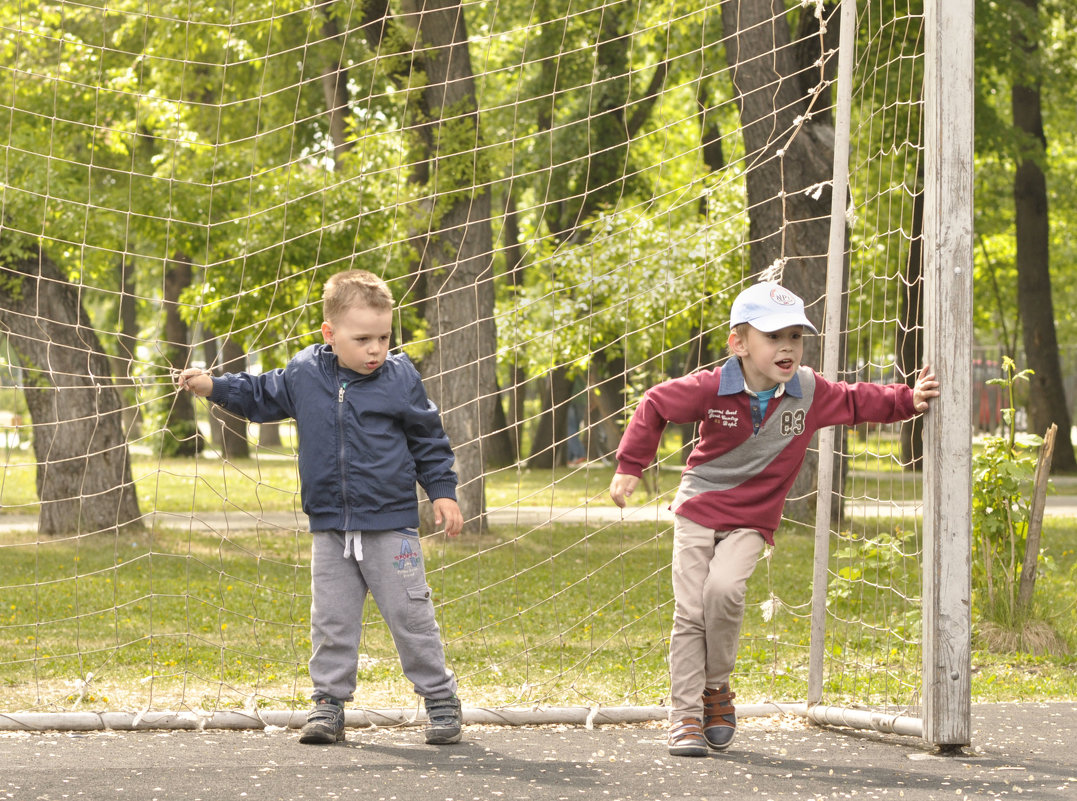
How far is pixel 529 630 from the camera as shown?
24.6 feet

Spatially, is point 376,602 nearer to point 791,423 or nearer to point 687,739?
point 687,739

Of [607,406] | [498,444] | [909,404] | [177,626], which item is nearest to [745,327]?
[909,404]

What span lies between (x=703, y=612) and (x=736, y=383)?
712mm

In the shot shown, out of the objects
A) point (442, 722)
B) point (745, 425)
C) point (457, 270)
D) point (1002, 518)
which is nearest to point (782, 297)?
point (745, 425)

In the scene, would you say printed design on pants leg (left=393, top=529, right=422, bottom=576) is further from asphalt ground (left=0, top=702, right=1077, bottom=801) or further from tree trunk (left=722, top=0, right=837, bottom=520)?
tree trunk (left=722, top=0, right=837, bottom=520)

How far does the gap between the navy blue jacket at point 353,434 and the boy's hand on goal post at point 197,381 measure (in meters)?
0.05

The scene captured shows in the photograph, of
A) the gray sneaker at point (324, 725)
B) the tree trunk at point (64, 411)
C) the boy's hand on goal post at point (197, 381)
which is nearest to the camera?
the boy's hand on goal post at point (197, 381)

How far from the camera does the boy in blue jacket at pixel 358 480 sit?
416 centimetres

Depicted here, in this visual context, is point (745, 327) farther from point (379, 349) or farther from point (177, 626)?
point (177, 626)

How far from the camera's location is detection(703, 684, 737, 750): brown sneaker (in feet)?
13.6

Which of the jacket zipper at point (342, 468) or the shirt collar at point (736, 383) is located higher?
the shirt collar at point (736, 383)

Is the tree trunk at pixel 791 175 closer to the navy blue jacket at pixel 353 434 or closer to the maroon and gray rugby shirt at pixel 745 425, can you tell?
the maroon and gray rugby shirt at pixel 745 425

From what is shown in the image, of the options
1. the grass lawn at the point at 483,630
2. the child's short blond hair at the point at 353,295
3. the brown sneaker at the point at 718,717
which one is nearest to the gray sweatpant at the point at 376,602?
the grass lawn at the point at 483,630

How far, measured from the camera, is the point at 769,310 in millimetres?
4051
